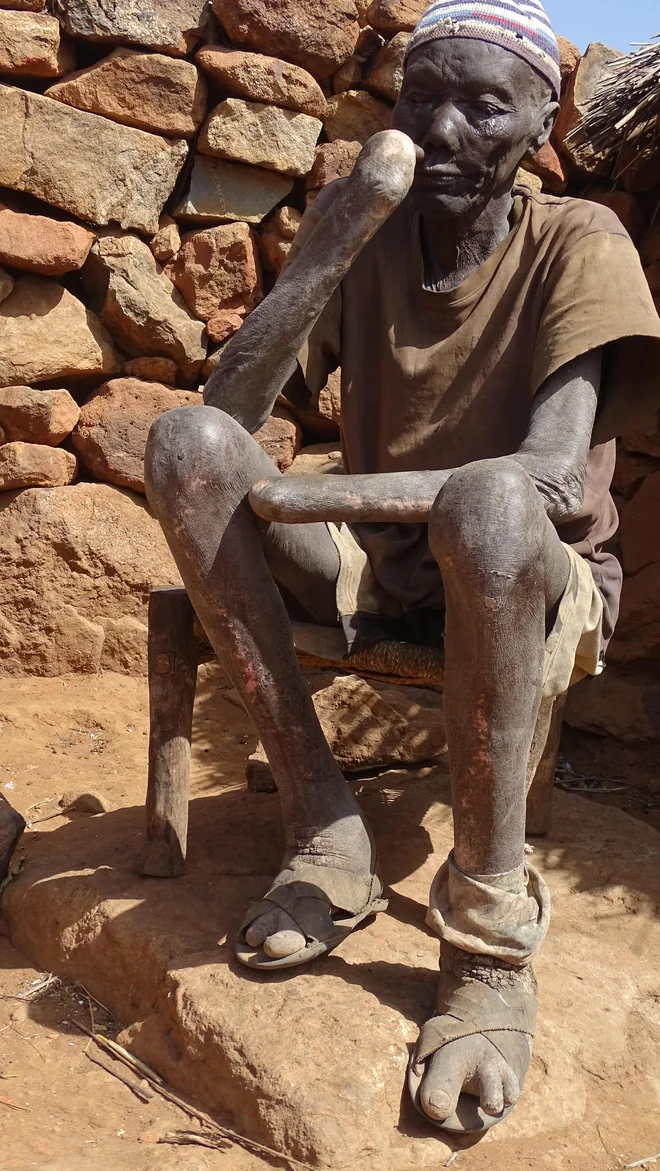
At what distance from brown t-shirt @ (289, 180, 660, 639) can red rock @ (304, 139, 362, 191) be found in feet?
6.23

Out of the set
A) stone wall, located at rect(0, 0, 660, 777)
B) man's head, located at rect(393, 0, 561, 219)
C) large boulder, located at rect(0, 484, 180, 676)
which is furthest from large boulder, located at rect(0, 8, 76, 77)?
man's head, located at rect(393, 0, 561, 219)

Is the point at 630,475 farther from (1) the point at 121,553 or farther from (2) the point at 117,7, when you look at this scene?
(2) the point at 117,7

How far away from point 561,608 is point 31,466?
8.46ft

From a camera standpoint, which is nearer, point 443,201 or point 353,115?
point 443,201

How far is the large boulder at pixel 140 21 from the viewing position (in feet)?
Answer: 13.1

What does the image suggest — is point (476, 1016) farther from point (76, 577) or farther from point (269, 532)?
point (76, 577)

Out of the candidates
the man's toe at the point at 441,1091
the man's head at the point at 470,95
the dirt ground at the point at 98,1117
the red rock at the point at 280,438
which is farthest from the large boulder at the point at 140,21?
the man's toe at the point at 441,1091

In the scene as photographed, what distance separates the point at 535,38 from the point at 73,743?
2.67 meters

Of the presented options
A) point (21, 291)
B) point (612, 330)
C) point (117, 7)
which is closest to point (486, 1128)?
point (612, 330)

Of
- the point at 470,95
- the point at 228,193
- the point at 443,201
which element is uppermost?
the point at 470,95

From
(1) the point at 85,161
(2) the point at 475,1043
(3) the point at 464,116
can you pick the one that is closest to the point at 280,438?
(1) the point at 85,161

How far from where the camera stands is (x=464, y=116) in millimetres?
2330

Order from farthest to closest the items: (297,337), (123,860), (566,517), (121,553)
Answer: (121,553) < (123,860) < (297,337) < (566,517)

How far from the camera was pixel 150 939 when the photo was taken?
2236mm
